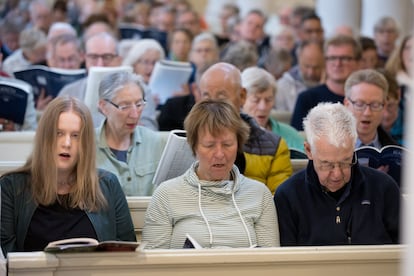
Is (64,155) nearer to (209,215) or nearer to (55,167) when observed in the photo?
(55,167)

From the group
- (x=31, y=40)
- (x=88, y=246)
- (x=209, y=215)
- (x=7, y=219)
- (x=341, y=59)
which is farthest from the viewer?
(x=31, y=40)

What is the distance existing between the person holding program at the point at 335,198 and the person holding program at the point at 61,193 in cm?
86

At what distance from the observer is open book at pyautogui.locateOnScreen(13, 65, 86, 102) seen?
35.4 feet

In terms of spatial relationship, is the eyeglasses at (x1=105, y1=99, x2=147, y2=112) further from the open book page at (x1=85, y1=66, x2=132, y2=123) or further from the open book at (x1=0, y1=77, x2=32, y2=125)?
the open book at (x1=0, y1=77, x2=32, y2=125)

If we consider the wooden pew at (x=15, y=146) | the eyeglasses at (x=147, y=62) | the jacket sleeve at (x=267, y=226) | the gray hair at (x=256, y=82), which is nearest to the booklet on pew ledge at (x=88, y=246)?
the jacket sleeve at (x=267, y=226)

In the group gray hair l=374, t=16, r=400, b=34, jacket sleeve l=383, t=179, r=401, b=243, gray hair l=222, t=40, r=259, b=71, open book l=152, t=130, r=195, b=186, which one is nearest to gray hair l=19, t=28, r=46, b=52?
gray hair l=222, t=40, r=259, b=71

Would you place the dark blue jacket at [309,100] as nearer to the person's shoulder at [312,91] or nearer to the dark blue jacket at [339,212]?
the person's shoulder at [312,91]

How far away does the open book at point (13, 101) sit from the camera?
29.8 ft

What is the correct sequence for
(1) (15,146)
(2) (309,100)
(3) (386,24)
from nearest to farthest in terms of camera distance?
1. (1) (15,146)
2. (2) (309,100)
3. (3) (386,24)

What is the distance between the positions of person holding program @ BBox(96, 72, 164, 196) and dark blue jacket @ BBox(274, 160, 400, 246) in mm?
1108

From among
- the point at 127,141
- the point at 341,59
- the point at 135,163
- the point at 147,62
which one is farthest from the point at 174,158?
the point at 147,62

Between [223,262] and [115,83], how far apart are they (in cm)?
208

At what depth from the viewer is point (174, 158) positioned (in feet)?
23.5

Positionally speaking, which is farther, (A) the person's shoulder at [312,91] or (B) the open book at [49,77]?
(B) the open book at [49,77]
